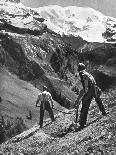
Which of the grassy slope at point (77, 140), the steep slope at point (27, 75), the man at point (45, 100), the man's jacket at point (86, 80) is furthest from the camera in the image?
the steep slope at point (27, 75)

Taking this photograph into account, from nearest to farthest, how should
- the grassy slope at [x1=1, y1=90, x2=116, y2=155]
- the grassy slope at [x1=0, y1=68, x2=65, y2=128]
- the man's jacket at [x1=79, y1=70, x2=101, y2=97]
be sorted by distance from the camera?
1. the grassy slope at [x1=1, y1=90, x2=116, y2=155]
2. the man's jacket at [x1=79, y1=70, x2=101, y2=97]
3. the grassy slope at [x1=0, y1=68, x2=65, y2=128]

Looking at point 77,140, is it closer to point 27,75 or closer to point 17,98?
point 17,98

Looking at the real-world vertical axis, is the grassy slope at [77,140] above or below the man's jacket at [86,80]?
below

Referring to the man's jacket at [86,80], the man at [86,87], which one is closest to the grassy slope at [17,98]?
the man at [86,87]

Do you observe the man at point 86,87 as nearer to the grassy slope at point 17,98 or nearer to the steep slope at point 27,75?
the grassy slope at point 17,98

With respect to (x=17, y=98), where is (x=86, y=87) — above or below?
above

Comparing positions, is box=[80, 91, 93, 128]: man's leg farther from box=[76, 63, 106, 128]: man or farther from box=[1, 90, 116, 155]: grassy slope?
box=[1, 90, 116, 155]: grassy slope

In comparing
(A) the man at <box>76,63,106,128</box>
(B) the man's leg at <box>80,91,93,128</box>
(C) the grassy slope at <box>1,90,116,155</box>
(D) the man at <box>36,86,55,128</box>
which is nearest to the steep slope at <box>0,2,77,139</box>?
(D) the man at <box>36,86,55,128</box>

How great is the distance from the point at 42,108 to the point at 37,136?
500 centimetres

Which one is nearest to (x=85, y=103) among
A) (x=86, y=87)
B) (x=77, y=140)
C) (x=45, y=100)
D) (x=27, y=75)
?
(x=86, y=87)

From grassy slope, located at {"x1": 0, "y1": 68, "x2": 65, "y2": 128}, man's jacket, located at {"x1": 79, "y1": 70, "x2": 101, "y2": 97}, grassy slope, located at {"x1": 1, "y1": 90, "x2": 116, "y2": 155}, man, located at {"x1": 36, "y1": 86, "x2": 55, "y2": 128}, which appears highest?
man's jacket, located at {"x1": 79, "y1": 70, "x2": 101, "y2": 97}

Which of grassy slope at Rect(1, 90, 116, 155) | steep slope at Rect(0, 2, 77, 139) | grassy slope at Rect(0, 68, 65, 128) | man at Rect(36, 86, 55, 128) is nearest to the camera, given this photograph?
grassy slope at Rect(1, 90, 116, 155)

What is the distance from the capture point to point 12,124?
112062mm

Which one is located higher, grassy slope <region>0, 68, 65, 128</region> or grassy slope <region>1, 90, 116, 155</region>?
grassy slope <region>1, 90, 116, 155</region>
